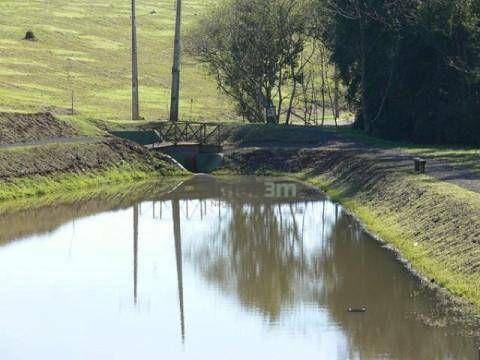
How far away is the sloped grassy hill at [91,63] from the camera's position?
69062mm

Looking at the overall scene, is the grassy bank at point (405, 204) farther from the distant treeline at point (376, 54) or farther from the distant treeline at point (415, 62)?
the distant treeline at point (376, 54)

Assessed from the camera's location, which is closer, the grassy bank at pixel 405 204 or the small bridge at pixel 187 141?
the grassy bank at pixel 405 204

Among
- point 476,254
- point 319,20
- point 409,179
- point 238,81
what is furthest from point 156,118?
point 476,254

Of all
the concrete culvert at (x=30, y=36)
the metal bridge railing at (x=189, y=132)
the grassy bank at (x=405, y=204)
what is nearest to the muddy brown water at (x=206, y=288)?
the grassy bank at (x=405, y=204)

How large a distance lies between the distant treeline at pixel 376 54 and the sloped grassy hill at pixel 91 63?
7150 millimetres

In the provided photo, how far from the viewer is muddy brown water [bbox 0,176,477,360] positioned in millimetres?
20391

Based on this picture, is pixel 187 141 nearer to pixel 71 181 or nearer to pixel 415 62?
pixel 71 181

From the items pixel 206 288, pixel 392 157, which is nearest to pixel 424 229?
pixel 206 288

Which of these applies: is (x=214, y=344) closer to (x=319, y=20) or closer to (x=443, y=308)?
(x=443, y=308)

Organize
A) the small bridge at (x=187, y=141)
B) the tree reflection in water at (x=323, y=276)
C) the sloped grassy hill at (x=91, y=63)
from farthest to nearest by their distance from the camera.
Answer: the sloped grassy hill at (x=91, y=63), the small bridge at (x=187, y=141), the tree reflection in water at (x=323, y=276)

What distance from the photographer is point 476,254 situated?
24609mm

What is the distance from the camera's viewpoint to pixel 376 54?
53844 mm

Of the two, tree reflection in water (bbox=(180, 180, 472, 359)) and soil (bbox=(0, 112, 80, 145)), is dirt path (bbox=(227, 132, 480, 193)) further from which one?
soil (bbox=(0, 112, 80, 145))

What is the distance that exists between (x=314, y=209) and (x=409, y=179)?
13.0 feet
